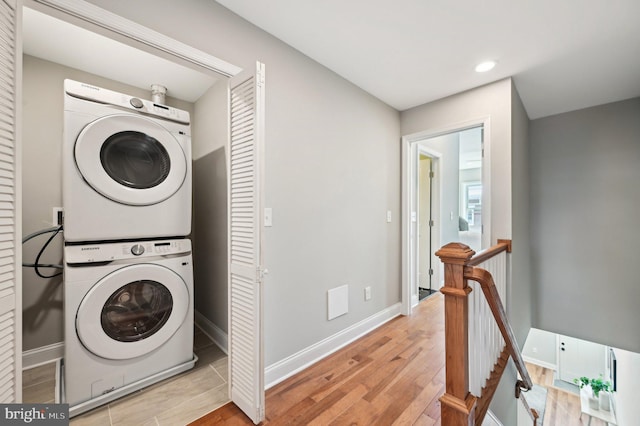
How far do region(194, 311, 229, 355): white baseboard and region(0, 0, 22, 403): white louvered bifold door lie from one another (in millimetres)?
1481

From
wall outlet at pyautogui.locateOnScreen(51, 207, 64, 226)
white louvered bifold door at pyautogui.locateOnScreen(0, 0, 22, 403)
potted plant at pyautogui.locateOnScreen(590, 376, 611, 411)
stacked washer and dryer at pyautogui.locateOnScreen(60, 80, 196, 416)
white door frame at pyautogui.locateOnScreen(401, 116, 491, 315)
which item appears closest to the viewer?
white louvered bifold door at pyautogui.locateOnScreen(0, 0, 22, 403)

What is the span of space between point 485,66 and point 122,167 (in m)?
2.91

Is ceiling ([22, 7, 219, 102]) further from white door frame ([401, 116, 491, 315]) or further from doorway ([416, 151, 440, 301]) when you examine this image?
doorway ([416, 151, 440, 301])

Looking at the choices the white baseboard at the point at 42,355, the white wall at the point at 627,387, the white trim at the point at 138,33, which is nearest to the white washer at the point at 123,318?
the white baseboard at the point at 42,355

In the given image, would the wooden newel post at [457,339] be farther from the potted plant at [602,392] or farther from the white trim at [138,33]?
the potted plant at [602,392]

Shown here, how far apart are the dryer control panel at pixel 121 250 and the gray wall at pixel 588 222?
4309mm

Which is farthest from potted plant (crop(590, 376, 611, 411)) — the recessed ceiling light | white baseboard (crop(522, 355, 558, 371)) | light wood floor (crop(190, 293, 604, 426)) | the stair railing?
the recessed ceiling light

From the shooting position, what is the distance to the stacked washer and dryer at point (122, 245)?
5.04 feet

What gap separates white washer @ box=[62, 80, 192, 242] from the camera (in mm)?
1557

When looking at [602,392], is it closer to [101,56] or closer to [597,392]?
[597,392]

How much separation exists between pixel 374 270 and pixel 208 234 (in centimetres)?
174

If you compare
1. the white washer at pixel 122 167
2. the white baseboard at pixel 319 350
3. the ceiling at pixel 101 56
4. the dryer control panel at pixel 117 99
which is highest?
the ceiling at pixel 101 56

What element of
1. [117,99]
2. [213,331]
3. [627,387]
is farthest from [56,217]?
[627,387]

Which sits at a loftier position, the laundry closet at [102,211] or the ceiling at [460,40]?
the ceiling at [460,40]
